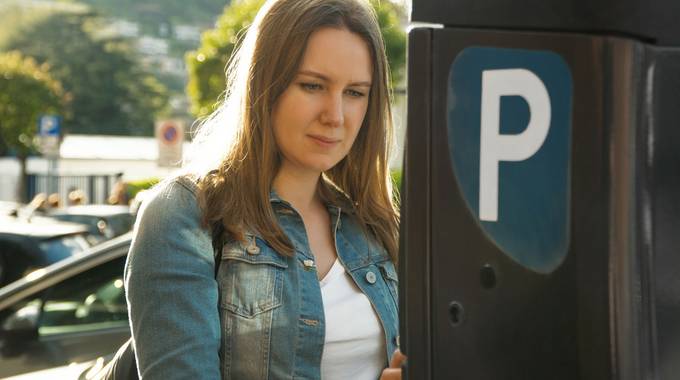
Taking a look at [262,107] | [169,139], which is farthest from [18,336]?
[169,139]

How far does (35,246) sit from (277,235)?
4695 millimetres

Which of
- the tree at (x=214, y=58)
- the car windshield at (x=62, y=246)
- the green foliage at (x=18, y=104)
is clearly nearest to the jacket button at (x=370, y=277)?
the car windshield at (x=62, y=246)

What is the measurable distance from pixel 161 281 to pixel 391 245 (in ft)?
1.97

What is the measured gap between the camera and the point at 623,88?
1244 millimetres

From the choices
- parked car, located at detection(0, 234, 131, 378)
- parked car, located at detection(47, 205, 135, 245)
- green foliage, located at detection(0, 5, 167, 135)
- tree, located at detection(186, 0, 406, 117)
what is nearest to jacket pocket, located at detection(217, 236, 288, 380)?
parked car, located at detection(0, 234, 131, 378)

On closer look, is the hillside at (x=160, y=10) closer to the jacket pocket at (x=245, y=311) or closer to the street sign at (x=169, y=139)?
the street sign at (x=169, y=139)

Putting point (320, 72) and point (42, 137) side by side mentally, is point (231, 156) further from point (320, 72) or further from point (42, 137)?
point (42, 137)

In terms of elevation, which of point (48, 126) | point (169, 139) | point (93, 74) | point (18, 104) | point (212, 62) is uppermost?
point (93, 74)

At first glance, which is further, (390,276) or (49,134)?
(49,134)

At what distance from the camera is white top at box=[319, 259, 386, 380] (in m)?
1.96

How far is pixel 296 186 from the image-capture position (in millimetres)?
2109

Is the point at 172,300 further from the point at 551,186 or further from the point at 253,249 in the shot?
the point at 551,186

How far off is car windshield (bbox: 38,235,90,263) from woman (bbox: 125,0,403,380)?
4241 mm

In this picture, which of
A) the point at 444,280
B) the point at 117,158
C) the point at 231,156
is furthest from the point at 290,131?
the point at 117,158
